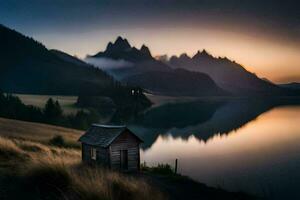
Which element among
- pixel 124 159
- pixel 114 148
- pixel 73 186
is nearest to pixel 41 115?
pixel 124 159

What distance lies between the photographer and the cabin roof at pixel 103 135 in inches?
1197

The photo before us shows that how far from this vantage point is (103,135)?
31.6 m

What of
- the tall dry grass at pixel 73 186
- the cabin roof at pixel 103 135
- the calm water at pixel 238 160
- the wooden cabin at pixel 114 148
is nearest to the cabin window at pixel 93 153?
the wooden cabin at pixel 114 148

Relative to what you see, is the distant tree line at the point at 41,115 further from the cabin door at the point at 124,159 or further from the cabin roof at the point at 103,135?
the cabin door at the point at 124,159

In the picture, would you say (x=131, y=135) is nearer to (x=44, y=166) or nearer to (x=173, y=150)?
(x=44, y=166)

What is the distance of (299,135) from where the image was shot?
8706 centimetres

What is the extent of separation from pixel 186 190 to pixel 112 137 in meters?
7.46

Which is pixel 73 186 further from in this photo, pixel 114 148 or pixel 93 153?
pixel 93 153

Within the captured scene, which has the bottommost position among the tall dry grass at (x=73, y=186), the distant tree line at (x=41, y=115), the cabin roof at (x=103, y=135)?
the distant tree line at (x=41, y=115)

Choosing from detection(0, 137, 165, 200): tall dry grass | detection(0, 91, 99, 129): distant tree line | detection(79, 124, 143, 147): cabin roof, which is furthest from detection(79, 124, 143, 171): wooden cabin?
detection(0, 91, 99, 129): distant tree line

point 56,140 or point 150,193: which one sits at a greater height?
point 150,193

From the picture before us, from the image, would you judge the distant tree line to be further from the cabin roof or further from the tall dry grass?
the tall dry grass

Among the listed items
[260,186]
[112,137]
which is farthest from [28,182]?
[260,186]

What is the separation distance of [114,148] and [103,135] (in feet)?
6.88
